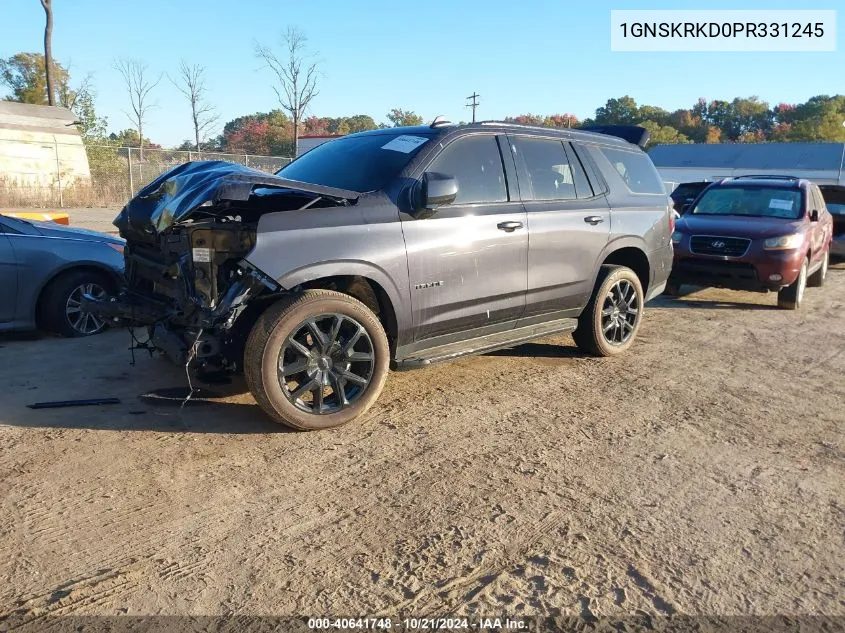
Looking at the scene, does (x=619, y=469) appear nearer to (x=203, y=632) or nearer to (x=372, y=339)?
(x=372, y=339)

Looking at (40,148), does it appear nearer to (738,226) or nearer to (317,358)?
(738,226)

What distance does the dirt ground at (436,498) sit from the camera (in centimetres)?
258

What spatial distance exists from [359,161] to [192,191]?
1.33 m

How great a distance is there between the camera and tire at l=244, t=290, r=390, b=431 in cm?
392

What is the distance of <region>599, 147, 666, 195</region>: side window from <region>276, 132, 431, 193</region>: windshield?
2.09m

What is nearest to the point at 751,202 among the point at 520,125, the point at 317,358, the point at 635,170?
the point at 635,170

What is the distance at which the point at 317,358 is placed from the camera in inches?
162

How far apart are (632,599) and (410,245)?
2535 mm

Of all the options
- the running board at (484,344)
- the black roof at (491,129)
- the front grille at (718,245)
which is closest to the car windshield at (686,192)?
the front grille at (718,245)

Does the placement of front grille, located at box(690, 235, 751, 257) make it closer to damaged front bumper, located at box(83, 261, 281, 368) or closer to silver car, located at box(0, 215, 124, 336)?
damaged front bumper, located at box(83, 261, 281, 368)

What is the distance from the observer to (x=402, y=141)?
489cm

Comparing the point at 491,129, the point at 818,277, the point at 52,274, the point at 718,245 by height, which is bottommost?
the point at 818,277

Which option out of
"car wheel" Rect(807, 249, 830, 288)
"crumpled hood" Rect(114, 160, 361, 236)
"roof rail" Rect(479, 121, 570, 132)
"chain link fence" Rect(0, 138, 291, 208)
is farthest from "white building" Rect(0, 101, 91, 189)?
"car wheel" Rect(807, 249, 830, 288)

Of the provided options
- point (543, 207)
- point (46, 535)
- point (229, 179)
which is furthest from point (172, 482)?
point (543, 207)
